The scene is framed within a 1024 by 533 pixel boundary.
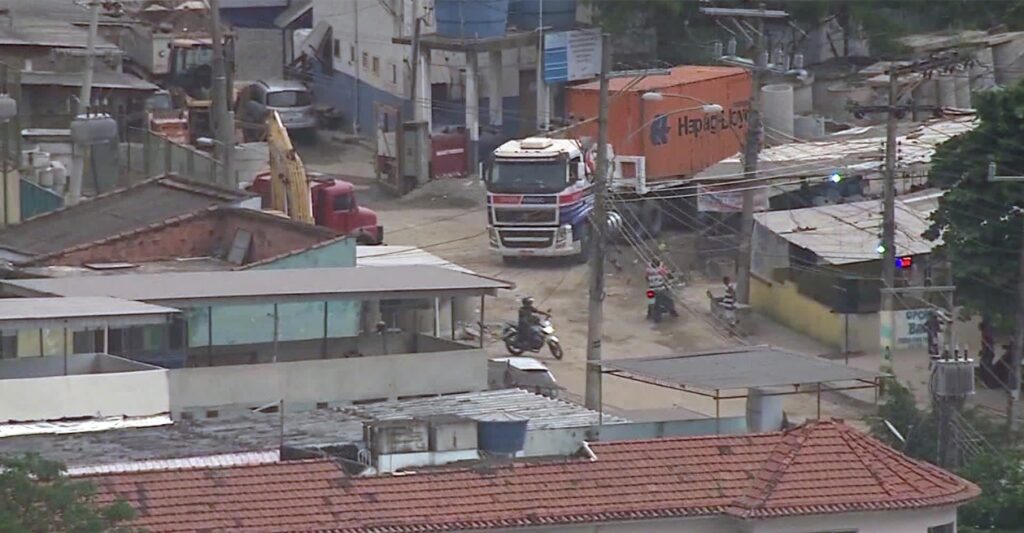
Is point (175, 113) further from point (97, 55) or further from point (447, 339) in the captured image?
point (447, 339)

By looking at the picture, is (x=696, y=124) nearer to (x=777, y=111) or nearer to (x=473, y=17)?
(x=777, y=111)

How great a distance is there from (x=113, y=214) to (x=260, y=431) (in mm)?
10698

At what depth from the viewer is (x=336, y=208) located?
42.1 metres

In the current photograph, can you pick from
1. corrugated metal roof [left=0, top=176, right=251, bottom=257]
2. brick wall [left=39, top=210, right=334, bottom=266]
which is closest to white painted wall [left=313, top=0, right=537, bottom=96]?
corrugated metal roof [left=0, top=176, right=251, bottom=257]

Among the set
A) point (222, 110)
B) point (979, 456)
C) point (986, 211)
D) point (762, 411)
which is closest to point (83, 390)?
point (762, 411)

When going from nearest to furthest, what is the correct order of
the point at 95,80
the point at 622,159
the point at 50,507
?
1. the point at 50,507
2. the point at 622,159
3. the point at 95,80

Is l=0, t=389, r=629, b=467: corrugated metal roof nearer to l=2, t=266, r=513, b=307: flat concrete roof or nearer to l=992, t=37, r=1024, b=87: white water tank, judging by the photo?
l=2, t=266, r=513, b=307: flat concrete roof

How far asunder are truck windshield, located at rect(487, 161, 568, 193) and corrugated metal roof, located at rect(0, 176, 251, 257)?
574 cm

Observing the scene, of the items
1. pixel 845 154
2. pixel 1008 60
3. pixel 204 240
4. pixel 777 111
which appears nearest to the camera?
pixel 204 240

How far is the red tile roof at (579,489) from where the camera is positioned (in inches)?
841

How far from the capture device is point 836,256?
3741 centimetres

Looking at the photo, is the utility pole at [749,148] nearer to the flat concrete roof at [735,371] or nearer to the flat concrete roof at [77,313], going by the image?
the flat concrete roof at [735,371]

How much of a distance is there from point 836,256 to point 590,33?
12.2 metres

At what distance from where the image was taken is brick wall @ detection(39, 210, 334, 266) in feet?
110
